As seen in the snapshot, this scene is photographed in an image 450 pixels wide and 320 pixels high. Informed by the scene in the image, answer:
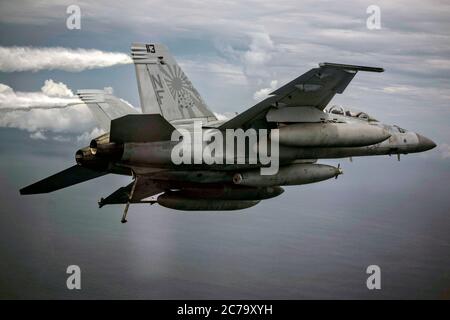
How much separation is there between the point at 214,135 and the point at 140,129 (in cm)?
236

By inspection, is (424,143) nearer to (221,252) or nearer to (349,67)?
(349,67)

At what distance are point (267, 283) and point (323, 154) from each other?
51.7 m

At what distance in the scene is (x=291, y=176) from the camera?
19.5 meters

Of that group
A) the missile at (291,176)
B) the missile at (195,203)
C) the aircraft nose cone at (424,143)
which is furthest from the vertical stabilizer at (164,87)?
the aircraft nose cone at (424,143)

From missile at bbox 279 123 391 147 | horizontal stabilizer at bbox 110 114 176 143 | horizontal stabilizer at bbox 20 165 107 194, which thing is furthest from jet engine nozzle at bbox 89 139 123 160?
missile at bbox 279 123 391 147

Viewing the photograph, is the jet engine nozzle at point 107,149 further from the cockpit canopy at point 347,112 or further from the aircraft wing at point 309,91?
the cockpit canopy at point 347,112

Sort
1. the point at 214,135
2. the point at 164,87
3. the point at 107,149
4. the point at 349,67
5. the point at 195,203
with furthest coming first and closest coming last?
1. the point at 164,87
2. the point at 195,203
3. the point at 214,135
4. the point at 107,149
5. the point at 349,67

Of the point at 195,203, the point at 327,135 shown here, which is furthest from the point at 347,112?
the point at 195,203

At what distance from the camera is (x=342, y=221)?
115 m

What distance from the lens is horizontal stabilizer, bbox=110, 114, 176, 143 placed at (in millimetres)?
16578

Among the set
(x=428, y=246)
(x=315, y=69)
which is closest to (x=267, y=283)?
(x=428, y=246)

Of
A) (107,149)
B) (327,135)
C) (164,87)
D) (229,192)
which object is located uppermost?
(164,87)

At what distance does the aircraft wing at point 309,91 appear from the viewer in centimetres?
1702

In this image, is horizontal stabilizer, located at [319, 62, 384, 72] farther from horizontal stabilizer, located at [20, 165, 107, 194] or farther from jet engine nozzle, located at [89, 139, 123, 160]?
horizontal stabilizer, located at [20, 165, 107, 194]
